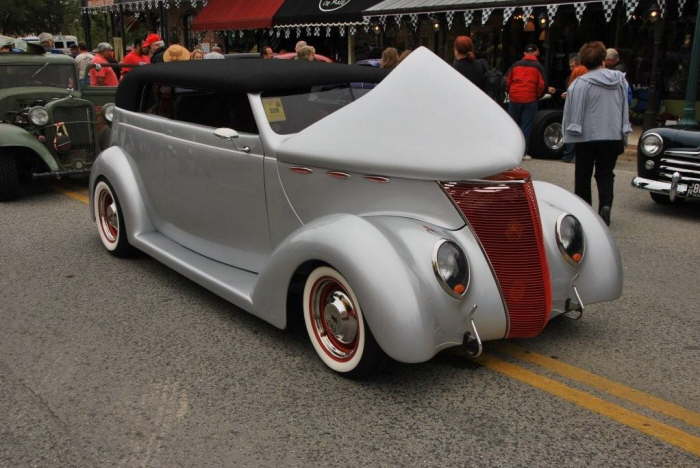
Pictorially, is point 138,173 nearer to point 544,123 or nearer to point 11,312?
point 11,312

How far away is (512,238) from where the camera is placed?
365cm

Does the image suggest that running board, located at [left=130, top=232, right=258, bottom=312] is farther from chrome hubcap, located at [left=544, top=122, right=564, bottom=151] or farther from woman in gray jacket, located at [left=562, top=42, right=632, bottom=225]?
chrome hubcap, located at [left=544, top=122, right=564, bottom=151]

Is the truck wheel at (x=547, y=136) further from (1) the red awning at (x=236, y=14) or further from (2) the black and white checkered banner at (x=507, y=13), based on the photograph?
(1) the red awning at (x=236, y=14)

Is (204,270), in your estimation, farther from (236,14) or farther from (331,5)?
(236,14)

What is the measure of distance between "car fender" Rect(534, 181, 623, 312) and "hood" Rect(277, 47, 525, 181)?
52 centimetres

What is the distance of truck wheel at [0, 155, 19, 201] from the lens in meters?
Answer: 8.20

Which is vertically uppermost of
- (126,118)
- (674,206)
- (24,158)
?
(126,118)

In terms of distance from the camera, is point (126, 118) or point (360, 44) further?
point (360, 44)

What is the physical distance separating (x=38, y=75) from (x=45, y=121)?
4.49 feet

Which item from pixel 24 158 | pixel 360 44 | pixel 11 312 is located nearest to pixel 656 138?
pixel 11 312

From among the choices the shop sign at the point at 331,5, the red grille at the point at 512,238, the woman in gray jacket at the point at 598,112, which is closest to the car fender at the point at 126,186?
the red grille at the point at 512,238

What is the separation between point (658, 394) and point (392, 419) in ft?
4.42

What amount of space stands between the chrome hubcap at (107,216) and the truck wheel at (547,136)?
24.0ft

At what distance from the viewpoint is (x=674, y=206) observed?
8.02 m
